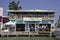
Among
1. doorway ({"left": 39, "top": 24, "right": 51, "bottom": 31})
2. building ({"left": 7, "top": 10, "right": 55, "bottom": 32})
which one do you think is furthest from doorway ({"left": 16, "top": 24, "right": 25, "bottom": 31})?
doorway ({"left": 39, "top": 24, "right": 51, "bottom": 31})

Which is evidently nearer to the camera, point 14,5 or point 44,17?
point 44,17

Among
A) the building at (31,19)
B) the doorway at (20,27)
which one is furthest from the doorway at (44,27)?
the doorway at (20,27)

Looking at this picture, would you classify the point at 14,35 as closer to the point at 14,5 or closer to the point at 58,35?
the point at 58,35

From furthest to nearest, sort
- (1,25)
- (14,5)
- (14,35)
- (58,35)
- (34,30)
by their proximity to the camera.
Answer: (14,5) < (1,25) < (34,30) < (14,35) < (58,35)

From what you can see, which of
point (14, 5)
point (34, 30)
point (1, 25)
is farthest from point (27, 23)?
point (14, 5)

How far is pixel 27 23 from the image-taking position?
210ft

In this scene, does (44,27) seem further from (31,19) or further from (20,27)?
(20,27)

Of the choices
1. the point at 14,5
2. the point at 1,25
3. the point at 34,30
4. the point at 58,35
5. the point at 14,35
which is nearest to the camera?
the point at 58,35

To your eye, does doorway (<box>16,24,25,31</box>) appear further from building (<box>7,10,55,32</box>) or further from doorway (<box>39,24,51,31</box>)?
doorway (<box>39,24,51,31</box>)

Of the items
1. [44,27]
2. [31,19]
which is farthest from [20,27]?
[44,27]

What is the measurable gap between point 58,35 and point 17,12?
1103 inches

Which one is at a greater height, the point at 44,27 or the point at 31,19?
the point at 31,19

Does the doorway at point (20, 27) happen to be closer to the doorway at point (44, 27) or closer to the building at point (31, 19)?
the building at point (31, 19)

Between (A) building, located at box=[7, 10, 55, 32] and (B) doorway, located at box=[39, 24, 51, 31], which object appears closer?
(B) doorway, located at box=[39, 24, 51, 31]
